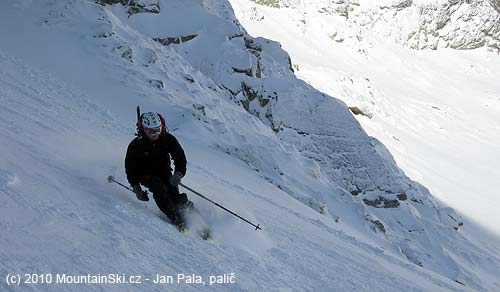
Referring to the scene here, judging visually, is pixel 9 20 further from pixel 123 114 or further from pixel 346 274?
pixel 346 274

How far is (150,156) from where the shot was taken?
629cm

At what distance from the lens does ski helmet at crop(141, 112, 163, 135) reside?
19.6ft

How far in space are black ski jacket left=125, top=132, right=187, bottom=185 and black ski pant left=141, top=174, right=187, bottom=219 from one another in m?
0.11

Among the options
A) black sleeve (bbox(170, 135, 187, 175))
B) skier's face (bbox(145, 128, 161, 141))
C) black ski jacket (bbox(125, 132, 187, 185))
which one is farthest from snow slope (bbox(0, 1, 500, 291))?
skier's face (bbox(145, 128, 161, 141))

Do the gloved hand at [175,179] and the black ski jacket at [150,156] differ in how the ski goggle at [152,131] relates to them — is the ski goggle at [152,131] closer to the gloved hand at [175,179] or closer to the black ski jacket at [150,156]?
the black ski jacket at [150,156]

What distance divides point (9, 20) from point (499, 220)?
24.2 meters

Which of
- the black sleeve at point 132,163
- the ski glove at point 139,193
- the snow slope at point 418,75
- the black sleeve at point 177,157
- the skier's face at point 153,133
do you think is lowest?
the snow slope at point 418,75

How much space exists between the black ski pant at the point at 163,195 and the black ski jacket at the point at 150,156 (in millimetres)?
115

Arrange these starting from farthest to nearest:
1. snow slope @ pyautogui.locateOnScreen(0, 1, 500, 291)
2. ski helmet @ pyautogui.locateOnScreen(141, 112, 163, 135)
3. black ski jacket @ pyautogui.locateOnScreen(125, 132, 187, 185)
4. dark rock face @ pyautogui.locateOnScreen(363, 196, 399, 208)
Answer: dark rock face @ pyautogui.locateOnScreen(363, 196, 399, 208) → black ski jacket @ pyautogui.locateOnScreen(125, 132, 187, 185) → ski helmet @ pyautogui.locateOnScreen(141, 112, 163, 135) → snow slope @ pyautogui.locateOnScreen(0, 1, 500, 291)

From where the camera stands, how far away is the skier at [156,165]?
6059 millimetres

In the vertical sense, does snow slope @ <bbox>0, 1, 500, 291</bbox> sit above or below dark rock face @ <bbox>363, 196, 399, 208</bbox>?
above

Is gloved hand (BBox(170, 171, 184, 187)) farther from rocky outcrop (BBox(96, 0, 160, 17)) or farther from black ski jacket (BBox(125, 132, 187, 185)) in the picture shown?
rocky outcrop (BBox(96, 0, 160, 17))

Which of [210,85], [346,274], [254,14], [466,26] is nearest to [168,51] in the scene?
[210,85]

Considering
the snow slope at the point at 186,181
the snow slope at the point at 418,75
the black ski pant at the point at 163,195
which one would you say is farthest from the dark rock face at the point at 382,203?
the black ski pant at the point at 163,195
